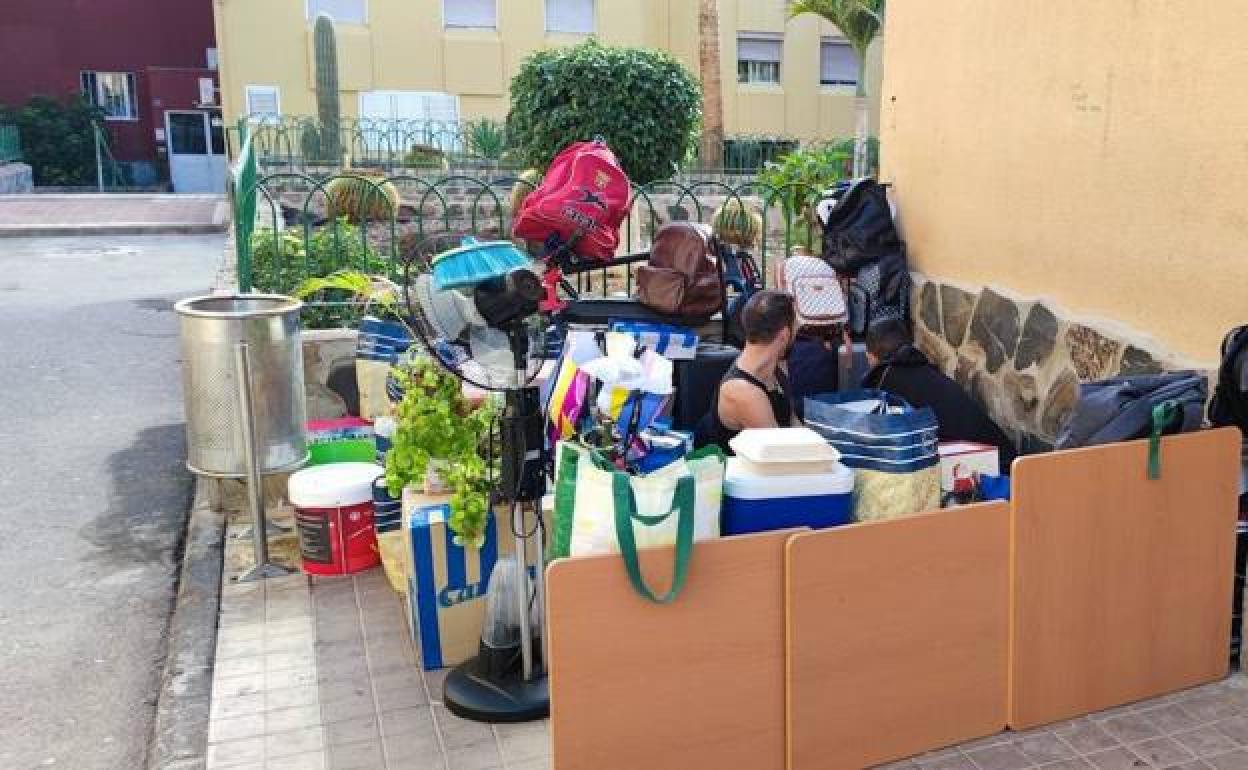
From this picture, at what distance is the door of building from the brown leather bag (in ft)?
81.6

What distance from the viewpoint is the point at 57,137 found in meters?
26.5

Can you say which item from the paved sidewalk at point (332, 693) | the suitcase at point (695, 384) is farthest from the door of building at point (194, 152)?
the paved sidewalk at point (332, 693)

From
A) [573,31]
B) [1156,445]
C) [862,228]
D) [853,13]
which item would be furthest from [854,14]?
[1156,445]

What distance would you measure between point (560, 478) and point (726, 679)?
71 centimetres

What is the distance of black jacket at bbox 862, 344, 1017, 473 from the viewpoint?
15.2ft

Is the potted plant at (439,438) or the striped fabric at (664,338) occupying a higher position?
the striped fabric at (664,338)

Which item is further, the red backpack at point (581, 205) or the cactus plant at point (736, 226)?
the cactus plant at point (736, 226)

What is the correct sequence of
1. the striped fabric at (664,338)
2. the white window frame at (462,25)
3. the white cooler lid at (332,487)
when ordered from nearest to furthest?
1. the white cooler lid at (332,487)
2. the striped fabric at (664,338)
3. the white window frame at (462,25)

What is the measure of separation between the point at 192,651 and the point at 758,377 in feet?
7.84

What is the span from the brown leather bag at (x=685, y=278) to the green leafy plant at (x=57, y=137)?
2594 cm

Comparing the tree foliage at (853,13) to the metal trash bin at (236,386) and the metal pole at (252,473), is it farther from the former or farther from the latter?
the metal pole at (252,473)

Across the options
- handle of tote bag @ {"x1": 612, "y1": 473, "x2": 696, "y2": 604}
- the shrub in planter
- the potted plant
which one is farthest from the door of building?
handle of tote bag @ {"x1": 612, "y1": 473, "x2": 696, "y2": 604}

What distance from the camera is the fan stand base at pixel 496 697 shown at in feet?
11.1

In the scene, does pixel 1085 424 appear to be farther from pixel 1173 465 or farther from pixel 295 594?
pixel 295 594
